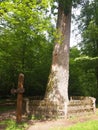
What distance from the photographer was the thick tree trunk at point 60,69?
15319mm

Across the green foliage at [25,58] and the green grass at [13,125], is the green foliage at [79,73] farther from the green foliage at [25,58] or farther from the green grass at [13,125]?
the green grass at [13,125]

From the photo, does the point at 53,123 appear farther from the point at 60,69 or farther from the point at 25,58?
the point at 25,58

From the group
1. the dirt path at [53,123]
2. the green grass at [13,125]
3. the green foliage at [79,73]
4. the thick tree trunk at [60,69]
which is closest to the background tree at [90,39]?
the green foliage at [79,73]

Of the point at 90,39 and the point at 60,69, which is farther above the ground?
the point at 90,39

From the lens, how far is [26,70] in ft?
65.1

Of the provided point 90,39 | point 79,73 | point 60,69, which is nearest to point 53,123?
point 60,69

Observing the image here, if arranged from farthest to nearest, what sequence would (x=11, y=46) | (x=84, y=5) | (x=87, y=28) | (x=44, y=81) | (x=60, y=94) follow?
(x=87, y=28) → (x=44, y=81) → (x=11, y=46) → (x=84, y=5) → (x=60, y=94)

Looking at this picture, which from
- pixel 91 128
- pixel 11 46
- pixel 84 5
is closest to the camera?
pixel 91 128

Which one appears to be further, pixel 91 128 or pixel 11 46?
pixel 11 46

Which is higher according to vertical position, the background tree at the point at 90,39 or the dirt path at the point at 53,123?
the background tree at the point at 90,39

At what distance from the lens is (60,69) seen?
50.8 feet

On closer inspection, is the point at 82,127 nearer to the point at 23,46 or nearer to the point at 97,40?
the point at 23,46

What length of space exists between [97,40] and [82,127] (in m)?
13.1

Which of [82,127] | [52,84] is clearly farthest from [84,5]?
[82,127]
